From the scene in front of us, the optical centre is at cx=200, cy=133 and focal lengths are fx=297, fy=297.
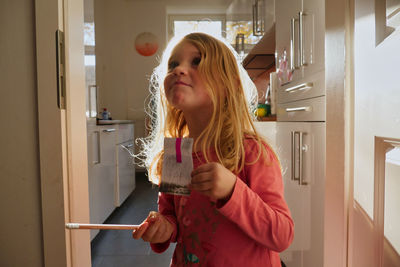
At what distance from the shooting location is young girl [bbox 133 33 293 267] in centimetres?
58

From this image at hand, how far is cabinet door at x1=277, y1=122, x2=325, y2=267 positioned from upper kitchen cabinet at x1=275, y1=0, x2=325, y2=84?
245mm

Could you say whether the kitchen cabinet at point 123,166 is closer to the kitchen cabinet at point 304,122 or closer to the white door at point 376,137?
the kitchen cabinet at point 304,122

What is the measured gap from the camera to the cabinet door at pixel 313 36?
1065 millimetres

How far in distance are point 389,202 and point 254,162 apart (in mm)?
274

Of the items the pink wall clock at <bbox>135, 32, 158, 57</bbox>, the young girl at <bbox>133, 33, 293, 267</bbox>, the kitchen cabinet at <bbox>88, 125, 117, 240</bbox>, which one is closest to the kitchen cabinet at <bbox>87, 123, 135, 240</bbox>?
the kitchen cabinet at <bbox>88, 125, 117, 240</bbox>

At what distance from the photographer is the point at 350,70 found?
2.33 ft

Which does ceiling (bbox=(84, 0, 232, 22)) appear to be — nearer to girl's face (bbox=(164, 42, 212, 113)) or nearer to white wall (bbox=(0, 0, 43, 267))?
white wall (bbox=(0, 0, 43, 267))

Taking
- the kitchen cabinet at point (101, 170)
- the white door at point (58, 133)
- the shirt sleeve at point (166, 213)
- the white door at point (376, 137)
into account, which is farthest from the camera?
the kitchen cabinet at point (101, 170)

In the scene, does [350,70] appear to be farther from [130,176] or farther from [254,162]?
[130,176]

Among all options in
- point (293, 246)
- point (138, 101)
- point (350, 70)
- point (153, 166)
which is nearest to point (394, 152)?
point (350, 70)

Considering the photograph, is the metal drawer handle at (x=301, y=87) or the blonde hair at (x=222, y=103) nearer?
the blonde hair at (x=222, y=103)

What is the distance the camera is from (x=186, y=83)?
684 mm

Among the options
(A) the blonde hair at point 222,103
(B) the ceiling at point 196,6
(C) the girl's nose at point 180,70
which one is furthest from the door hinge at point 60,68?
(B) the ceiling at point 196,6

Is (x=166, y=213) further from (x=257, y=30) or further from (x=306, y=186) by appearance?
(x=257, y=30)
